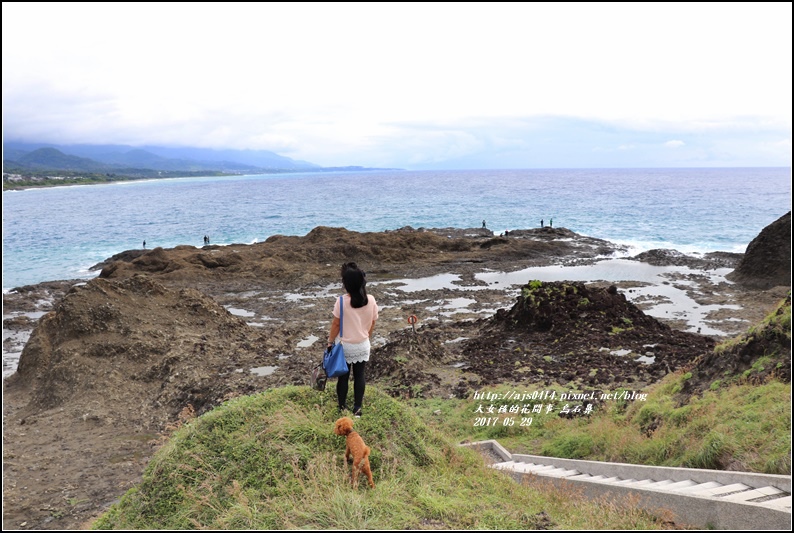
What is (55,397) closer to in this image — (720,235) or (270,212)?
(720,235)

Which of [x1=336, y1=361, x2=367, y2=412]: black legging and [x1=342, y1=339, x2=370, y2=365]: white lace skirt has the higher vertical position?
[x1=342, y1=339, x2=370, y2=365]: white lace skirt

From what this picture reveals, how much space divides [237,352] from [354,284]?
12527 millimetres

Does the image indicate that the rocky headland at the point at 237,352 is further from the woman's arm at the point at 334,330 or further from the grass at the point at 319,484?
the woman's arm at the point at 334,330

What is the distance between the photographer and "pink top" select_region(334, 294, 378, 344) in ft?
21.1

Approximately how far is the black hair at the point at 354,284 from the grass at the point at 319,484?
5.12ft

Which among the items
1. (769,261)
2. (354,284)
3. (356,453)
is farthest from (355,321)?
(769,261)

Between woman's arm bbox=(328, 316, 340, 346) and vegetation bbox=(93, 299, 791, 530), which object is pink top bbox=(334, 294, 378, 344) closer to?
woman's arm bbox=(328, 316, 340, 346)

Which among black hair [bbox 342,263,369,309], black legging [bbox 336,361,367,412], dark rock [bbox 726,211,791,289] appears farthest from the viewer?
dark rock [bbox 726,211,791,289]

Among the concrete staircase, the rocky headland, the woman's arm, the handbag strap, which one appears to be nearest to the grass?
the concrete staircase

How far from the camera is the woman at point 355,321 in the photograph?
628cm

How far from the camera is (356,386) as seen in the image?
6.77 m

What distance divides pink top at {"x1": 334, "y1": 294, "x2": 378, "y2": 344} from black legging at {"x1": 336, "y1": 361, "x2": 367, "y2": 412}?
389 millimetres

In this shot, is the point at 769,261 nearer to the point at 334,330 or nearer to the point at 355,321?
the point at 355,321

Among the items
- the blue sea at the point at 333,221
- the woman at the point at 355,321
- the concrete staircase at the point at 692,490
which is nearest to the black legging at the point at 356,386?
the woman at the point at 355,321
